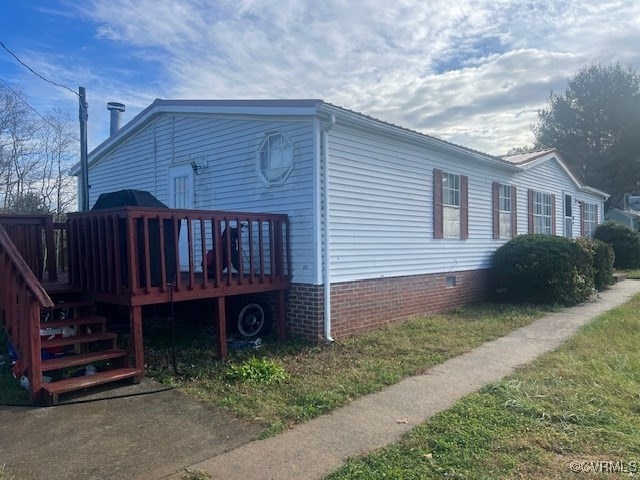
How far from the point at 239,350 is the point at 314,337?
3.64 feet

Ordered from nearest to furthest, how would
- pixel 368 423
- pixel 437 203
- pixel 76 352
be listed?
1. pixel 368 423
2. pixel 76 352
3. pixel 437 203

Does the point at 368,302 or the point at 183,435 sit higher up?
the point at 368,302

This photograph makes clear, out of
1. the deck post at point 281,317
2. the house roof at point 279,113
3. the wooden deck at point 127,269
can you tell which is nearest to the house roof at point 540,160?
the house roof at point 279,113

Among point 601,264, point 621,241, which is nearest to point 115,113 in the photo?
point 601,264

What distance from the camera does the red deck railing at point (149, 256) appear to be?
5555mm

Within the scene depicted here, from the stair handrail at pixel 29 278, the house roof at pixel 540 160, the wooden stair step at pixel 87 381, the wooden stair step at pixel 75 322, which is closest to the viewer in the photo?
the stair handrail at pixel 29 278

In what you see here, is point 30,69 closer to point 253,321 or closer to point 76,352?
point 76,352

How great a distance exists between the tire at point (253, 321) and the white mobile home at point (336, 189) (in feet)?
1.31

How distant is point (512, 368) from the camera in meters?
5.88

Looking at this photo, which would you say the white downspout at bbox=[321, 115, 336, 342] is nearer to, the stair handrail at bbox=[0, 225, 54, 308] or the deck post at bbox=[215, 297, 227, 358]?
the deck post at bbox=[215, 297, 227, 358]

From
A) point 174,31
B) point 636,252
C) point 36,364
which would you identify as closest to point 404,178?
point 174,31

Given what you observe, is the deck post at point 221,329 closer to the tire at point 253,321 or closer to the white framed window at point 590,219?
the tire at point 253,321

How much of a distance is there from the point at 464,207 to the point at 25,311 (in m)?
8.53

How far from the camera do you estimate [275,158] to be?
7.78 meters
